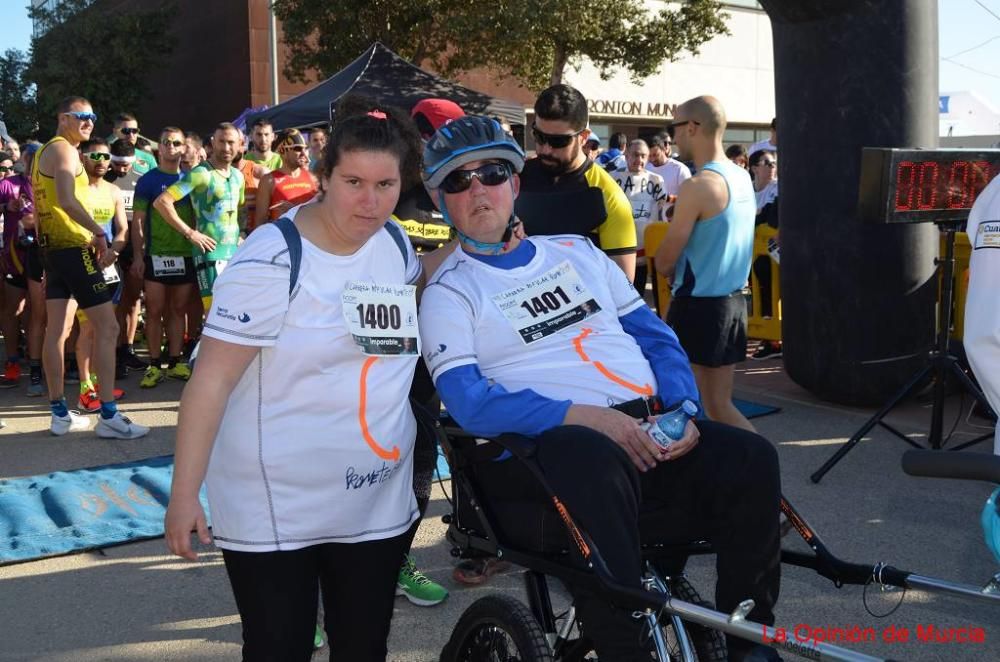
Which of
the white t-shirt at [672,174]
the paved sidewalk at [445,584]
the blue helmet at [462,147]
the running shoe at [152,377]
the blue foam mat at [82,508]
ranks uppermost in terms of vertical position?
the white t-shirt at [672,174]

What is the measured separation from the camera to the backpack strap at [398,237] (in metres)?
2.48

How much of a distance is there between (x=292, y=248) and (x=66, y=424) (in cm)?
500

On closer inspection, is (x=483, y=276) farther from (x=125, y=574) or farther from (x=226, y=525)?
(x=125, y=574)

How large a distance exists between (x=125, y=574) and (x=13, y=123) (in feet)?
119

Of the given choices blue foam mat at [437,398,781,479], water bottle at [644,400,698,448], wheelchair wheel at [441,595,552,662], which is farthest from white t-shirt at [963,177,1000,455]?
blue foam mat at [437,398,781,479]

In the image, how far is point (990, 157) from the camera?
17.0 feet

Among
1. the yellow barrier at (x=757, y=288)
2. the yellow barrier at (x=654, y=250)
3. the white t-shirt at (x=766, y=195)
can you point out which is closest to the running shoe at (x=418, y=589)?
the yellow barrier at (x=757, y=288)

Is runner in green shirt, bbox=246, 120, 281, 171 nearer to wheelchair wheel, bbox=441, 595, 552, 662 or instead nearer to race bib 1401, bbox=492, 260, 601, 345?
race bib 1401, bbox=492, 260, 601, 345

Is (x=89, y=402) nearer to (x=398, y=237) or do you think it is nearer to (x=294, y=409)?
(x=398, y=237)

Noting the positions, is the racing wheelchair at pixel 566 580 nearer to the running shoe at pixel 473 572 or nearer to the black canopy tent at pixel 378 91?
the running shoe at pixel 473 572

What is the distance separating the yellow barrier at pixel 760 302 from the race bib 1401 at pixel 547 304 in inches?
242

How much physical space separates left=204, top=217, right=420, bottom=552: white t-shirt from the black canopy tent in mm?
10762

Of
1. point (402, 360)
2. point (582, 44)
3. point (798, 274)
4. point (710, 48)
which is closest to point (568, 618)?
point (402, 360)

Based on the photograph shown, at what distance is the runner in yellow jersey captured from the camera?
20.3 ft
